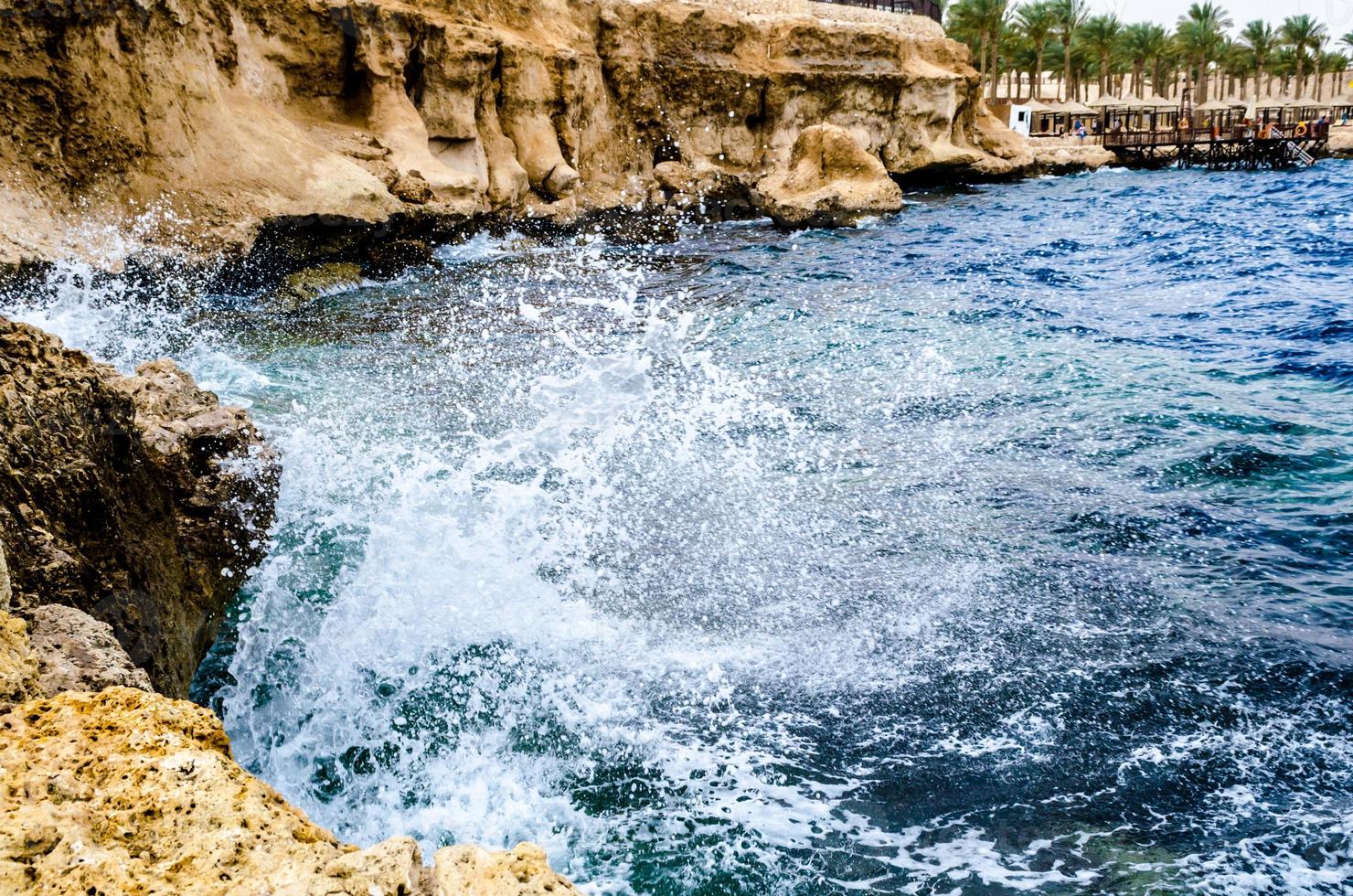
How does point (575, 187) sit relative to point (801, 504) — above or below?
above

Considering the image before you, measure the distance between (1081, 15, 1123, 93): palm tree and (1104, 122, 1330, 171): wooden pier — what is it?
64.5ft

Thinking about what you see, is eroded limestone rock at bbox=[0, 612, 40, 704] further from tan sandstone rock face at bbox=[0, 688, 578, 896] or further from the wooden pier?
the wooden pier

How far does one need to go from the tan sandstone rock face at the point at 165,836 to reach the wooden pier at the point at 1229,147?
45337 millimetres

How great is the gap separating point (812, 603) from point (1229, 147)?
45.7m

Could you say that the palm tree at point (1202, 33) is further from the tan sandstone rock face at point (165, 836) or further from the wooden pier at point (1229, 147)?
the tan sandstone rock face at point (165, 836)

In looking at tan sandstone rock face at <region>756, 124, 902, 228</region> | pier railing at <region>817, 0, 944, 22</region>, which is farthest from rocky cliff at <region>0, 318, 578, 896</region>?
pier railing at <region>817, 0, 944, 22</region>

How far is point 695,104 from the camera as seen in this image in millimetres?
27625

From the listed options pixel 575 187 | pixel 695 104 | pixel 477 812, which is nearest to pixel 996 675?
pixel 477 812

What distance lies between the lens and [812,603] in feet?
15.8

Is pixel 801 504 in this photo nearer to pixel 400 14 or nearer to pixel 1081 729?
pixel 1081 729

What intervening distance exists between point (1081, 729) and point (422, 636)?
299 centimetres

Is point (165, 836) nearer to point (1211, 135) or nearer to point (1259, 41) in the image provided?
point (1211, 135)

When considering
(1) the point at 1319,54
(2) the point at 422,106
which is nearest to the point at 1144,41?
(1) the point at 1319,54

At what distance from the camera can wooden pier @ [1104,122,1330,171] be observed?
38688 millimetres
